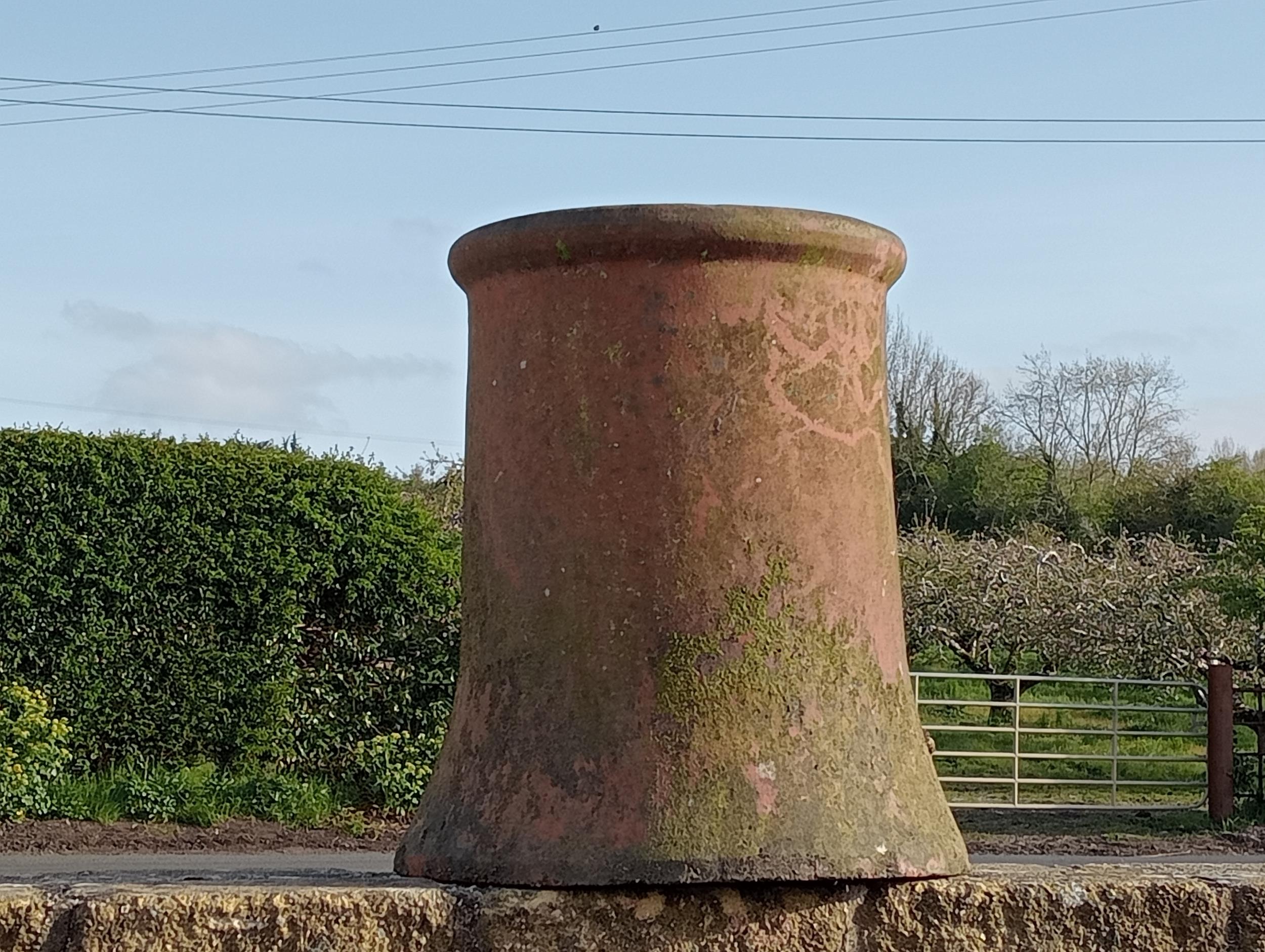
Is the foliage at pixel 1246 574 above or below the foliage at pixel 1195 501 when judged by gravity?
below

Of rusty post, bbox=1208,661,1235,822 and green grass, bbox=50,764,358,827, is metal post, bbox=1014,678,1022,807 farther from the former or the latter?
green grass, bbox=50,764,358,827

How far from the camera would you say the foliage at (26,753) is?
9.65m

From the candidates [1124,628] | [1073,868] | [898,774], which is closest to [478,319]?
[898,774]

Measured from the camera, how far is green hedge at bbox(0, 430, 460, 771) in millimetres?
10148

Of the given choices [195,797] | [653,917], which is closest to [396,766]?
[195,797]

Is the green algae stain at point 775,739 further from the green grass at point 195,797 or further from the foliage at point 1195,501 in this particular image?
the foliage at point 1195,501

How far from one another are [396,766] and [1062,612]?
8.79 meters

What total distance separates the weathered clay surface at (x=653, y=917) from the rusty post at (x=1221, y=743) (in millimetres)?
10266

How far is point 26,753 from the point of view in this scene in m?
9.76

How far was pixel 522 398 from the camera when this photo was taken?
2369 millimetres

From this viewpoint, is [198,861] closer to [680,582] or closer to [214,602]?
[214,602]

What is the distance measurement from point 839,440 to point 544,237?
0.56m

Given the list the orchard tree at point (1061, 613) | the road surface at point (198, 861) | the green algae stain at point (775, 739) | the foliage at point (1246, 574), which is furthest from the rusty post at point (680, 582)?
the orchard tree at point (1061, 613)

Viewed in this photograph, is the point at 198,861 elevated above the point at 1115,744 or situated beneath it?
situated beneath
